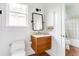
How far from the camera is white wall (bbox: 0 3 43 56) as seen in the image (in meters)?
1.17

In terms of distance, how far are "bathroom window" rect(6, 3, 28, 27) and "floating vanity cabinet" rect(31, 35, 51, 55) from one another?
0.22 metres

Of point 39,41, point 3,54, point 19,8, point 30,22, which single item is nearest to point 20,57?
point 3,54

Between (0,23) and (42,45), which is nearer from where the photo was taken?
(0,23)

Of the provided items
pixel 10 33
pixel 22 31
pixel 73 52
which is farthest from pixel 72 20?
pixel 10 33

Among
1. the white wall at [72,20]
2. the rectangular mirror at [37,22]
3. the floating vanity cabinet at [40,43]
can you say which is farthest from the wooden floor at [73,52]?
the rectangular mirror at [37,22]

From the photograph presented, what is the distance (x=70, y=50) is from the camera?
4.10ft

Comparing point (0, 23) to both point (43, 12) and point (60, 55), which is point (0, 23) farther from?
point (60, 55)

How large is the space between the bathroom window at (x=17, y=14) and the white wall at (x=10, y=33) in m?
0.05

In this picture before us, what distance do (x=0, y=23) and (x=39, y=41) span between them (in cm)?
52

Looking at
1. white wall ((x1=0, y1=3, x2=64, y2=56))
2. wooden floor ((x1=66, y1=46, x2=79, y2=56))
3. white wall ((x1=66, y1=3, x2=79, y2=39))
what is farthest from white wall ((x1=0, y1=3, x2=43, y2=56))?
wooden floor ((x1=66, y1=46, x2=79, y2=56))

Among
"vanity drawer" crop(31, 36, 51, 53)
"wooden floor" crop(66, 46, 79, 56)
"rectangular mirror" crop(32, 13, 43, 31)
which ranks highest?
"rectangular mirror" crop(32, 13, 43, 31)

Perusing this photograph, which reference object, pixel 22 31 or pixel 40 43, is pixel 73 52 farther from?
pixel 22 31

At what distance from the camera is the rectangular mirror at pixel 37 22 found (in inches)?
49.4

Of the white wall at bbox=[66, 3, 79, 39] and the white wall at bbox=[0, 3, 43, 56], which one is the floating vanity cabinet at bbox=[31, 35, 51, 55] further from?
the white wall at bbox=[66, 3, 79, 39]
